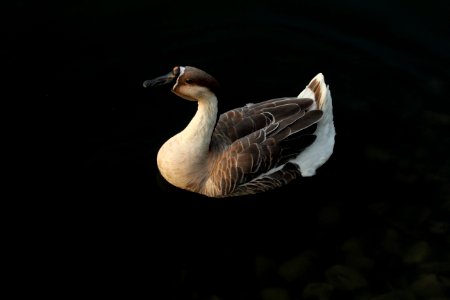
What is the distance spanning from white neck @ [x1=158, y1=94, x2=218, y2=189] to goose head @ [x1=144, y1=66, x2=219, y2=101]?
100 millimetres

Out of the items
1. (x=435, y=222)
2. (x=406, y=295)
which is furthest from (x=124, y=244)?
(x=435, y=222)

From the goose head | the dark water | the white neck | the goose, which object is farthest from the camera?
the goose

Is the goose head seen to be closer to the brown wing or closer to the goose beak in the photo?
the goose beak

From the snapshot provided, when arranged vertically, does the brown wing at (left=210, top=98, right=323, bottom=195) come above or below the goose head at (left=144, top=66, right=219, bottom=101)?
below

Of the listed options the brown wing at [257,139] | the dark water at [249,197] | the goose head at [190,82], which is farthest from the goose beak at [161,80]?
the dark water at [249,197]

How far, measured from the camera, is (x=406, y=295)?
20.7 feet

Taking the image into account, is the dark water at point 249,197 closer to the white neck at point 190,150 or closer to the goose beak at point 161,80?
the white neck at point 190,150

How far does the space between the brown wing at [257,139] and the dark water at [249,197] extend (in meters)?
0.58

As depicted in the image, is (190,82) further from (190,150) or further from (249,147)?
(249,147)

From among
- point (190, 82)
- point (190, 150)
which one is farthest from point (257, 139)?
point (190, 82)

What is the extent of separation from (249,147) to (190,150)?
60 centimetres

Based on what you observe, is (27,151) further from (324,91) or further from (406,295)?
(406,295)

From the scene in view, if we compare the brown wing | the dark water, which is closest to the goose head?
the brown wing

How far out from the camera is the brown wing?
657cm
